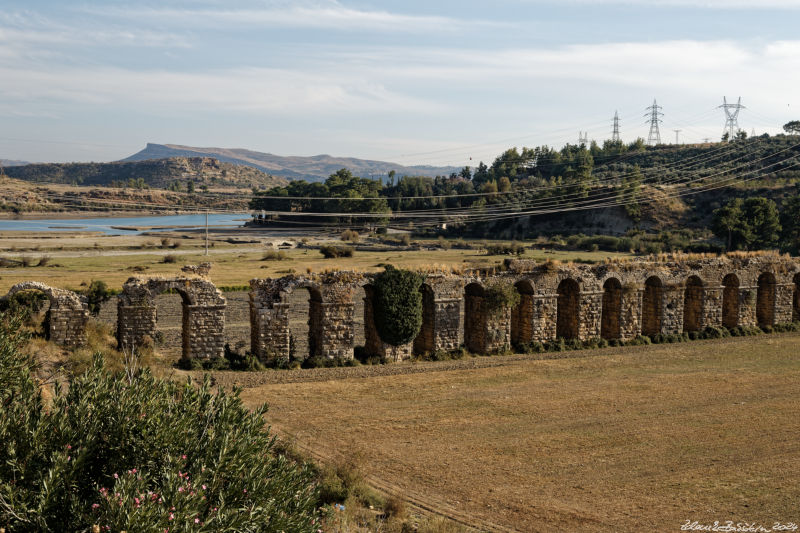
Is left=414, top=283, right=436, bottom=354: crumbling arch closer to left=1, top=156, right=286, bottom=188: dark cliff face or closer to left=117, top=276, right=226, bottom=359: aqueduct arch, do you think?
left=117, top=276, right=226, bottom=359: aqueduct arch

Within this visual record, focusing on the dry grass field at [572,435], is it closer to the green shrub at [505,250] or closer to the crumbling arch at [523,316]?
the crumbling arch at [523,316]

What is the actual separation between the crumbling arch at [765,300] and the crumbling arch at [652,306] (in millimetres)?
5460

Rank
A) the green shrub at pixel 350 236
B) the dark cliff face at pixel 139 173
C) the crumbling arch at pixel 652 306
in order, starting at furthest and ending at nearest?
1. the dark cliff face at pixel 139 173
2. the green shrub at pixel 350 236
3. the crumbling arch at pixel 652 306

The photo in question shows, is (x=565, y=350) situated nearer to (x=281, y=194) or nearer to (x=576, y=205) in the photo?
(x=576, y=205)

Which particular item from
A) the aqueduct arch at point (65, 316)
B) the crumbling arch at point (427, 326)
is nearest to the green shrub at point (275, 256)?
the crumbling arch at point (427, 326)

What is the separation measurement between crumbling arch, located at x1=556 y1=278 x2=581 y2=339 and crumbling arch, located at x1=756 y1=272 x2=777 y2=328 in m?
9.17

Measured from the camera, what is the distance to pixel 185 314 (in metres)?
21.0

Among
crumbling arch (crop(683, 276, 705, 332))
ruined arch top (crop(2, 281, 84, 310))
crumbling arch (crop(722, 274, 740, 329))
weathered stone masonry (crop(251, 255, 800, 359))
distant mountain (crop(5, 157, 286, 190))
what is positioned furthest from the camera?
distant mountain (crop(5, 157, 286, 190))

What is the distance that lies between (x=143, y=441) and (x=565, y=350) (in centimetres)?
1964

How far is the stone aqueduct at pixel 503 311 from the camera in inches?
796

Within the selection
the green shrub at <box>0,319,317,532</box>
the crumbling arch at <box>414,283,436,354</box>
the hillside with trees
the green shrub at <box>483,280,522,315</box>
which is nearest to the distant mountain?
the hillside with trees

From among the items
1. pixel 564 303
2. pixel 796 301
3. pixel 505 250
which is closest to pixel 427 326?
pixel 564 303

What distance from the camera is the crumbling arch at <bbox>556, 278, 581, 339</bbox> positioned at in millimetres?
25781

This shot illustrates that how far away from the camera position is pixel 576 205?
6775 cm
